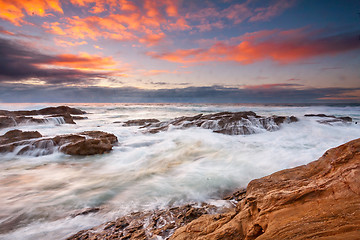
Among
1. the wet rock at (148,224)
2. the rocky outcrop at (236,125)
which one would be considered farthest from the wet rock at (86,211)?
the rocky outcrop at (236,125)

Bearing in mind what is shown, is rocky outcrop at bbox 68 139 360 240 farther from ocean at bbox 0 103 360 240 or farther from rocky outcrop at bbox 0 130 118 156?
rocky outcrop at bbox 0 130 118 156

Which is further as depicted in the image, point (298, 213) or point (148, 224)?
point (148, 224)

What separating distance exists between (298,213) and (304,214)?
0.18 ft

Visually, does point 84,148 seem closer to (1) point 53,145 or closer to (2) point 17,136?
(1) point 53,145

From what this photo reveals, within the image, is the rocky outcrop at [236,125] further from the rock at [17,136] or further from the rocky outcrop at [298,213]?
the rocky outcrop at [298,213]

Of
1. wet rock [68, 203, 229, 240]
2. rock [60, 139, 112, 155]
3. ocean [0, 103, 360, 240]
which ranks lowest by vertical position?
ocean [0, 103, 360, 240]

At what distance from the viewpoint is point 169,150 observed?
360 inches

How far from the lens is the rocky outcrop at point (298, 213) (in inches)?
62.2

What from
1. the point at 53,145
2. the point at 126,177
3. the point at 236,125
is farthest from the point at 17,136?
the point at 236,125

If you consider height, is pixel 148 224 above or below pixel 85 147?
below

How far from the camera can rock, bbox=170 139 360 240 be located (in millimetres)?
1559

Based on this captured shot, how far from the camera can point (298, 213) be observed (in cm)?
184

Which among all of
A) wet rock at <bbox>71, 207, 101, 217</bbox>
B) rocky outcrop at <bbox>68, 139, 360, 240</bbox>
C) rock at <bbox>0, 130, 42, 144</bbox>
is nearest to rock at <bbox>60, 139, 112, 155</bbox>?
rock at <bbox>0, 130, 42, 144</bbox>

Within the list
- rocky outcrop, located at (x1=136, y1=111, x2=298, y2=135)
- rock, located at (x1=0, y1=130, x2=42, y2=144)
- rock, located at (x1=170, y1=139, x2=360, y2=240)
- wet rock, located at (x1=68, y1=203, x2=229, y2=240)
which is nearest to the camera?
rock, located at (x1=170, y1=139, x2=360, y2=240)
